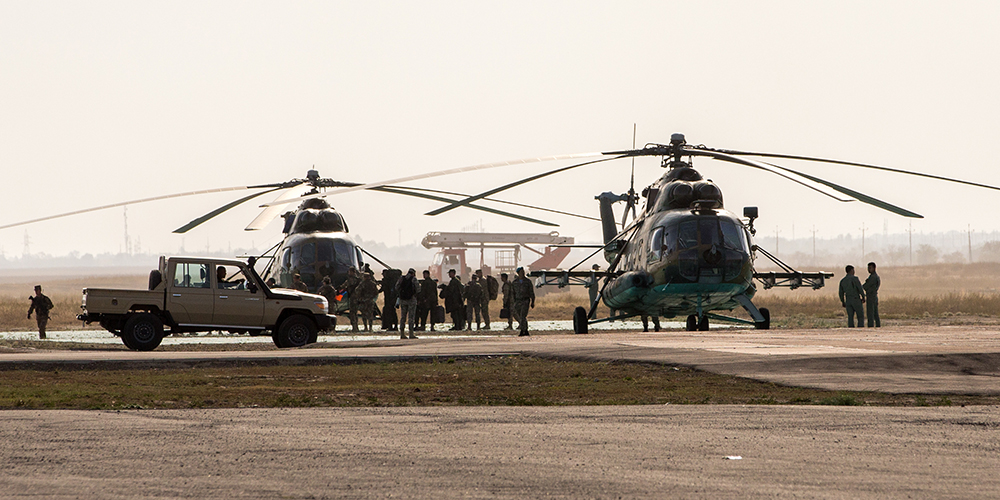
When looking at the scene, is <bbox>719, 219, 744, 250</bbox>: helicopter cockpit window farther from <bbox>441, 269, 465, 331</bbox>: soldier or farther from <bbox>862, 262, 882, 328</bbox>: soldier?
<bbox>441, 269, 465, 331</bbox>: soldier

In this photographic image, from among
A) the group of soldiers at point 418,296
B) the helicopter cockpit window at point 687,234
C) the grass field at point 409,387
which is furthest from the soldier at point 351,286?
the grass field at point 409,387

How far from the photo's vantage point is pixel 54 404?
346 inches

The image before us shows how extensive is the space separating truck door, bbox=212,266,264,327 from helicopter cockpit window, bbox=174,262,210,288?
0.65 ft

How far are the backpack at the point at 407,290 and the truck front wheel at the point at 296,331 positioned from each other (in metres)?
3.80

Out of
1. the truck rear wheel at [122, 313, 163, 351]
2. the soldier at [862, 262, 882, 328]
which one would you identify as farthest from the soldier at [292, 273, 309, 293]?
the soldier at [862, 262, 882, 328]

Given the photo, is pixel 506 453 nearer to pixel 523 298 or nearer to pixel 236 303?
pixel 236 303

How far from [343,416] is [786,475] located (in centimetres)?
384

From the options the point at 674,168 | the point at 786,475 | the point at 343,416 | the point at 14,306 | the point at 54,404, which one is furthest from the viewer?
the point at 14,306

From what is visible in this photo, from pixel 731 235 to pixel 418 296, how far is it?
30.2 ft

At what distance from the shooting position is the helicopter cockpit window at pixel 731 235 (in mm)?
20672

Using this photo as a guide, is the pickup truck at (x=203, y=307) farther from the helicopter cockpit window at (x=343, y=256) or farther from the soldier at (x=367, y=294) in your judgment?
the helicopter cockpit window at (x=343, y=256)

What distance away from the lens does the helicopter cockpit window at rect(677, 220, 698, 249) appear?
2056 centimetres

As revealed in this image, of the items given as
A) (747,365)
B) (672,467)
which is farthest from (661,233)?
(672,467)

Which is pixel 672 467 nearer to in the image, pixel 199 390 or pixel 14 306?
pixel 199 390
